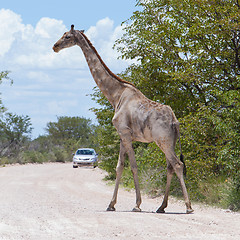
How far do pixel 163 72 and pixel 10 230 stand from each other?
11015mm

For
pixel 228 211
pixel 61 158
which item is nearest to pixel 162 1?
pixel 228 211

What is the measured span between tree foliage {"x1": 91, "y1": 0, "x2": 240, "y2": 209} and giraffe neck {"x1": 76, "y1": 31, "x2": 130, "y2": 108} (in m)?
3.02

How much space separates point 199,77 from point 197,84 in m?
0.87

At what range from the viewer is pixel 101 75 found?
38.0ft

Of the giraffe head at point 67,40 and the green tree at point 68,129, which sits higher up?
the green tree at point 68,129

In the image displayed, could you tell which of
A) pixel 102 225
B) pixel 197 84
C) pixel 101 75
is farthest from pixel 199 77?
pixel 102 225

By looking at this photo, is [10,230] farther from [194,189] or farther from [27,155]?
[27,155]

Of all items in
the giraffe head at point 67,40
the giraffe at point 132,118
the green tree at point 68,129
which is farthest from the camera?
the green tree at point 68,129

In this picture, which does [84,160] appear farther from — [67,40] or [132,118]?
[132,118]

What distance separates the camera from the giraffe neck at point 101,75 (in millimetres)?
11414

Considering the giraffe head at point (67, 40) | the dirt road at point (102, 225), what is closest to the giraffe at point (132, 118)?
the giraffe head at point (67, 40)

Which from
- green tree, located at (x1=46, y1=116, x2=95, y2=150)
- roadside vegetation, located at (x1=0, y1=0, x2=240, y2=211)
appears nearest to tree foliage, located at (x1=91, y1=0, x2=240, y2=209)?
roadside vegetation, located at (x1=0, y1=0, x2=240, y2=211)

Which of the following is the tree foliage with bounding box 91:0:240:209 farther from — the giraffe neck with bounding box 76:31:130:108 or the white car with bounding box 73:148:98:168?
the white car with bounding box 73:148:98:168

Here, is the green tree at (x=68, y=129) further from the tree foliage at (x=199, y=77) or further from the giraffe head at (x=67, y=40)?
the giraffe head at (x=67, y=40)
